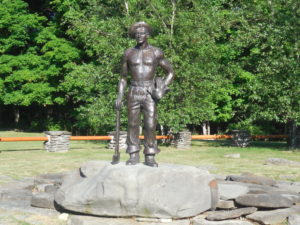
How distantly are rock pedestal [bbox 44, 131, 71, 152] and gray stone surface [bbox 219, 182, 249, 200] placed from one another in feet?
32.7

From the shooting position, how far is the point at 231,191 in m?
6.51

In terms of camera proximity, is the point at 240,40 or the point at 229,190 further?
the point at 240,40

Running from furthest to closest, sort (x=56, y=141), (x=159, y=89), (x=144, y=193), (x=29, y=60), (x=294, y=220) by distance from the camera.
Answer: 1. (x=29, y=60)
2. (x=56, y=141)
3. (x=159, y=89)
4. (x=144, y=193)
5. (x=294, y=220)

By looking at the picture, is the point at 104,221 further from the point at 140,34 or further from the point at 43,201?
the point at 140,34

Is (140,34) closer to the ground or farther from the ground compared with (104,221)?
farther from the ground

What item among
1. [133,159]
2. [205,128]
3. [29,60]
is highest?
[29,60]

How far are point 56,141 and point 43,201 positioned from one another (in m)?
9.28

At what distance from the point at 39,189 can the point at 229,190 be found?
3626 millimetres

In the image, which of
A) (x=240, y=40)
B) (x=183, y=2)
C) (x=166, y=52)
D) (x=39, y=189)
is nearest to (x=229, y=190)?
(x=39, y=189)

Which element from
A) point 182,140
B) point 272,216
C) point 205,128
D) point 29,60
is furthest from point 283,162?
point 29,60

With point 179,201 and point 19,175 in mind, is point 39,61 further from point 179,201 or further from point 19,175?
point 179,201

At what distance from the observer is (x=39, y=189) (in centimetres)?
762

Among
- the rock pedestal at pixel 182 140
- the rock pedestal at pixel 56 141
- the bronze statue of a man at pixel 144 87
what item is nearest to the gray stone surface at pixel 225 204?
the bronze statue of a man at pixel 144 87

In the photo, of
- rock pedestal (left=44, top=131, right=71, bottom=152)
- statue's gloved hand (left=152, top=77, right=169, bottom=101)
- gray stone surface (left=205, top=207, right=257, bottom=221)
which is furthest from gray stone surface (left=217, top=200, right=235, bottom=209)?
rock pedestal (left=44, top=131, right=71, bottom=152)
